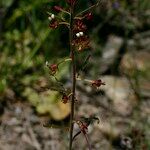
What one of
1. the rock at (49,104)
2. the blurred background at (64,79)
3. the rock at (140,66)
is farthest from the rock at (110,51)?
the rock at (49,104)

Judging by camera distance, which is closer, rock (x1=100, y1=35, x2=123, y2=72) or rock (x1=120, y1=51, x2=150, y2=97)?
rock (x1=120, y1=51, x2=150, y2=97)

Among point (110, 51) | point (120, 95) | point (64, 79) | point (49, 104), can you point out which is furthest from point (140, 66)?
point (49, 104)

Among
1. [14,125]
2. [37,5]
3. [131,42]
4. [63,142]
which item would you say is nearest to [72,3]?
[63,142]

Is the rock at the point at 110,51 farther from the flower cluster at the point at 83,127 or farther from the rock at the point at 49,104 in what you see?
the flower cluster at the point at 83,127

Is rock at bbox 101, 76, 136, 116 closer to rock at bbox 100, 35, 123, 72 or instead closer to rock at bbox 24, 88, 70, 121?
rock at bbox 100, 35, 123, 72

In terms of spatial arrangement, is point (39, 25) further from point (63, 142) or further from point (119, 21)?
point (63, 142)

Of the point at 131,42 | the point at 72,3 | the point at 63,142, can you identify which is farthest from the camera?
the point at 131,42

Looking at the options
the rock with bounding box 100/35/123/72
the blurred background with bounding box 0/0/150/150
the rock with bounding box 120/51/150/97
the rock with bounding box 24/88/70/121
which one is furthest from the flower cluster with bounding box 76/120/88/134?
the rock with bounding box 100/35/123/72
